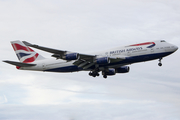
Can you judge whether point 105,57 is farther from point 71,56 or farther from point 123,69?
point 123,69

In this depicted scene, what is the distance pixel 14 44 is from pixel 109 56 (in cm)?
2081

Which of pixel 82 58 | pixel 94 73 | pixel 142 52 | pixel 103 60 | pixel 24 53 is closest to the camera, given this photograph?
pixel 142 52

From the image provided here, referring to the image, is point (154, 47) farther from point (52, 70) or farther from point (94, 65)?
point (52, 70)

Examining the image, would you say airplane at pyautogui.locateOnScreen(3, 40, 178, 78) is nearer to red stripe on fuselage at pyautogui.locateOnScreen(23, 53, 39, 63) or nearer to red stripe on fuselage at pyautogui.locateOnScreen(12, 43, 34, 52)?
red stripe on fuselage at pyautogui.locateOnScreen(23, 53, 39, 63)

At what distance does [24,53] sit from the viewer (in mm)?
51375

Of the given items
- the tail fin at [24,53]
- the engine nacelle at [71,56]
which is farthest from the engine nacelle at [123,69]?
the tail fin at [24,53]

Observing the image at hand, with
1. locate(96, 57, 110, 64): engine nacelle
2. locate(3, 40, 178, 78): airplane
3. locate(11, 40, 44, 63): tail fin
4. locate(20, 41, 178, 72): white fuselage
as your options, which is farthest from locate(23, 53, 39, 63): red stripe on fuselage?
locate(20, 41, 178, 72): white fuselage

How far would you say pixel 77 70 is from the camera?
1836 inches

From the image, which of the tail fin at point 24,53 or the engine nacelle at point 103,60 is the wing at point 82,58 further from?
the tail fin at point 24,53

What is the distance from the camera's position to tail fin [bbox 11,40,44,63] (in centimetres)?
5059

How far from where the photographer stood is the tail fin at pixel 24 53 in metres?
50.6

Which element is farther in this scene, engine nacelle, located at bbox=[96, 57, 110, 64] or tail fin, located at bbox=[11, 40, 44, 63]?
tail fin, located at bbox=[11, 40, 44, 63]

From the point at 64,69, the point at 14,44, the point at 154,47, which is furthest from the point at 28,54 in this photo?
the point at 154,47

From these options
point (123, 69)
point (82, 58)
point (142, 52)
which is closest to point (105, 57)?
point (82, 58)
